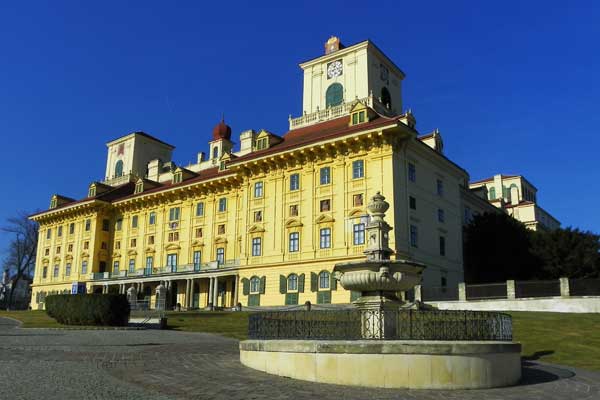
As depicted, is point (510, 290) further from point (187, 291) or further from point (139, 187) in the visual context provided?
point (139, 187)

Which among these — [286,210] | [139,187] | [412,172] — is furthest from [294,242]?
[139,187]

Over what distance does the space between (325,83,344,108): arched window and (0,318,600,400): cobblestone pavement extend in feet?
130

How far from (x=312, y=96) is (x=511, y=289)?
30.1 meters

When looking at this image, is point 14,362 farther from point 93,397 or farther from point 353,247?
point 353,247

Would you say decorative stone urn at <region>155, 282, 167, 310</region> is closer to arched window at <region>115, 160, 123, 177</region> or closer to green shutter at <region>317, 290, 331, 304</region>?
green shutter at <region>317, 290, 331, 304</region>

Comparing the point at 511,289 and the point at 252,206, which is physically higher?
the point at 252,206

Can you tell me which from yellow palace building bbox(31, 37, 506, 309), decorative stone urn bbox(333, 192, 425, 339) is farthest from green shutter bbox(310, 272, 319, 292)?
decorative stone urn bbox(333, 192, 425, 339)

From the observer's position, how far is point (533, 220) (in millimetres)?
69125

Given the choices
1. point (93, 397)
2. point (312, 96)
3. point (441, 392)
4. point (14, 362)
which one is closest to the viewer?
point (93, 397)

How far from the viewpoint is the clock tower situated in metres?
51.6

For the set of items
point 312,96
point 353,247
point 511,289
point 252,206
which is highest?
point 312,96

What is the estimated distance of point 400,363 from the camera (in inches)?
411

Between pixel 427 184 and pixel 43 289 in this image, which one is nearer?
pixel 427 184

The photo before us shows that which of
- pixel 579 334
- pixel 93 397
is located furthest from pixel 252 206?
pixel 93 397
